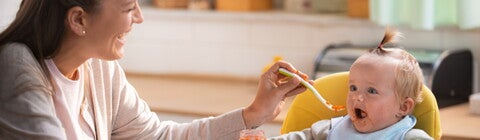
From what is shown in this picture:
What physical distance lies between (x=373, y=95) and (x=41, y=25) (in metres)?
0.78

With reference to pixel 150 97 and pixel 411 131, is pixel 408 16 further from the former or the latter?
pixel 411 131

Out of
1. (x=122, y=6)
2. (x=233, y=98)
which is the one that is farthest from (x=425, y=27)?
(x=122, y=6)

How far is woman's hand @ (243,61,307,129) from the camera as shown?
8.23 ft

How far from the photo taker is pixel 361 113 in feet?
8.09

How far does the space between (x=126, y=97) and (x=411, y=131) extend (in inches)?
28.5

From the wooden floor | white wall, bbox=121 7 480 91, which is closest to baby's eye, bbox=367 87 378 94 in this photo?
the wooden floor

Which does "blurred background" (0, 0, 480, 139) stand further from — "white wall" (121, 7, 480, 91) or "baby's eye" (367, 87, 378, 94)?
"baby's eye" (367, 87, 378, 94)

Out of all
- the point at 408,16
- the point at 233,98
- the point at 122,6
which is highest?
the point at 122,6

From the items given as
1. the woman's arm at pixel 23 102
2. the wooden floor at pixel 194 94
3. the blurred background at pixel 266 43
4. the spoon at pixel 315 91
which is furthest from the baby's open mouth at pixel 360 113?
the wooden floor at pixel 194 94

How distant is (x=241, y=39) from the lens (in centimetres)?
452

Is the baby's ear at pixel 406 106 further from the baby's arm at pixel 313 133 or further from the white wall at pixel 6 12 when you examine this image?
the white wall at pixel 6 12

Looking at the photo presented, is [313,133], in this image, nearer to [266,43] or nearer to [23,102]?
[23,102]

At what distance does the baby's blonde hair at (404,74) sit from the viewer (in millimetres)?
2439

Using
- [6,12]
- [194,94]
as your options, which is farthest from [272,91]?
[194,94]
